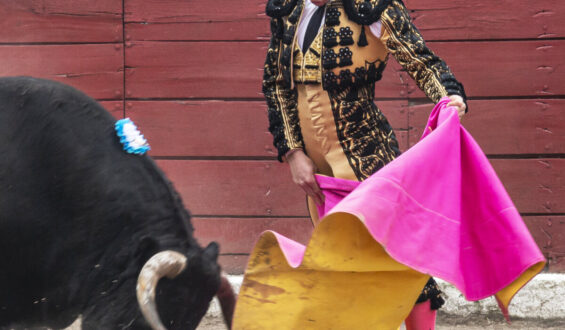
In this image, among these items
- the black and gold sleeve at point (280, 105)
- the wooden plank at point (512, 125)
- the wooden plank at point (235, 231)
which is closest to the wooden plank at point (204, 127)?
the wooden plank at point (235, 231)

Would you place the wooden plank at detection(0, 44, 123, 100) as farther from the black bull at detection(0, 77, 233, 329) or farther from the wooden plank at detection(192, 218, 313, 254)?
the black bull at detection(0, 77, 233, 329)

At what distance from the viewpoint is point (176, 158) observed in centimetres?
474

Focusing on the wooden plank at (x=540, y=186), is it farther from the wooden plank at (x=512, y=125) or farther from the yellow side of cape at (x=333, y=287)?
the yellow side of cape at (x=333, y=287)

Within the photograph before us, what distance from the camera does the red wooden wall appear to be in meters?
4.55

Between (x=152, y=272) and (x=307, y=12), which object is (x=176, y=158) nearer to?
(x=307, y=12)

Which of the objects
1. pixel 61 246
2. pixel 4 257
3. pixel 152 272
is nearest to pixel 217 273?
pixel 152 272

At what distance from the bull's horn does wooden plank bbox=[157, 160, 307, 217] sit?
226cm

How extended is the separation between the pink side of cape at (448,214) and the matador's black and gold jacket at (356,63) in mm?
186

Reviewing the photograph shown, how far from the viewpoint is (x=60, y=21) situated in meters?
4.71

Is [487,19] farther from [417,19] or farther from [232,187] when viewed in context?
[232,187]

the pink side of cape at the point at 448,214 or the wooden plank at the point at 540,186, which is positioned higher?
the pink side of cape at the point at 448,214

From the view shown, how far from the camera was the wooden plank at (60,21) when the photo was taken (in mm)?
4688

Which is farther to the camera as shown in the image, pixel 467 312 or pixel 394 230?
pixel 467 312

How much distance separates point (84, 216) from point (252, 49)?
2.21 meters
